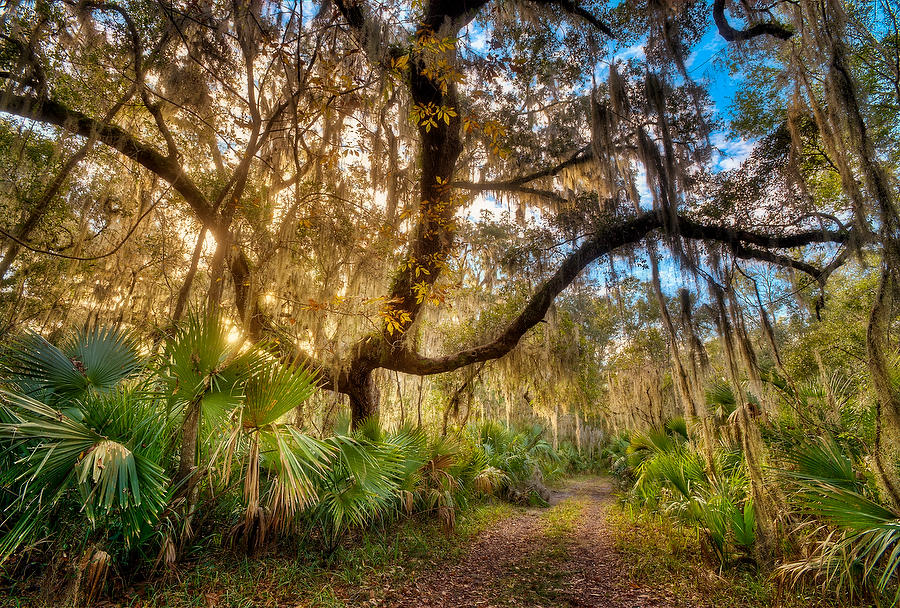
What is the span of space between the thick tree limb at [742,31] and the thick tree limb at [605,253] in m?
2.25

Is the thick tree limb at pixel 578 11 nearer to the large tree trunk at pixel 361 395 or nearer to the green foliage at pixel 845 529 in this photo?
the green foliage at pixel 845 529

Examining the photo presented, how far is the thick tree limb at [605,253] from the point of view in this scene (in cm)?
548

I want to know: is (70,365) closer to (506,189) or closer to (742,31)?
(506,189)

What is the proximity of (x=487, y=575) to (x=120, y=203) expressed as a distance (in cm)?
708

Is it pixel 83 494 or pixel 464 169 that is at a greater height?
pixel 464 169

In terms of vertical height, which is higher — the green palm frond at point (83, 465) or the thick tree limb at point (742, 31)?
the thick tree limb at point (742, 31)

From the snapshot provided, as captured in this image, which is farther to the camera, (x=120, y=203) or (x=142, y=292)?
(x=142, y=292)

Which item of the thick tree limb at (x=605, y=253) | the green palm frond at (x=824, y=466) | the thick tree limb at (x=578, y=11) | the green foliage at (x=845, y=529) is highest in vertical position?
the thick tree limb at (x=578, y=11)

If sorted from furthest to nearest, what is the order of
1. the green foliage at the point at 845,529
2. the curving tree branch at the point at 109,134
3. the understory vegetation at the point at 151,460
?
the curving tree branch at the point at 109,134 < the green foliage at the point at 845,529 < the understory vegetation at the point at 151,460

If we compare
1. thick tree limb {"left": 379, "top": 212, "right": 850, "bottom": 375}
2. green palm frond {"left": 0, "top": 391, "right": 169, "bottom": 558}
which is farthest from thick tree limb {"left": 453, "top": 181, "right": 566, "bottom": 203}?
green palm frond {"left": 0, "top": 391, "right": 169, "bottom": 558}

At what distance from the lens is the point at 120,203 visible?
5.22 metres

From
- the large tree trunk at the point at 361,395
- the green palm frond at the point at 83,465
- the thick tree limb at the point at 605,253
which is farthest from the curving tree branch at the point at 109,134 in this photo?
the thick tree limb at the point at 605,253

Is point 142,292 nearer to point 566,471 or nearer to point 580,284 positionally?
point 580,284

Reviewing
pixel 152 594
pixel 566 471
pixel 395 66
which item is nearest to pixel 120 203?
pixel 395 66
